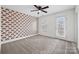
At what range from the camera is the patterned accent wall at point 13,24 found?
281cm

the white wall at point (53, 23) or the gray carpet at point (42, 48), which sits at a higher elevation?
the white wall at point (53, 23)

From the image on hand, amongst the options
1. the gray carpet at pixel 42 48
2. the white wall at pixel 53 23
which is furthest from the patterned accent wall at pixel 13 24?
the white wall at pixel 53 23

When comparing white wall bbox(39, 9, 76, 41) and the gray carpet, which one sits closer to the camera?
the gray carpet

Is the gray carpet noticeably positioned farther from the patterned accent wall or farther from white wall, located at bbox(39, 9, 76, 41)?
the patterned accent wall

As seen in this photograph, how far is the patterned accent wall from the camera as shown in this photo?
281 cm

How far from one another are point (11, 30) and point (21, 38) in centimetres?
65

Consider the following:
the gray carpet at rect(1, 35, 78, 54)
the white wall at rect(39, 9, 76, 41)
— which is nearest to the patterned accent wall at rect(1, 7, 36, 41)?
the gray carpet at rect(1, 35, 78, 54)

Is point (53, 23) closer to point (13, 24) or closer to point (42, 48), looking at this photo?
point (42, 48)

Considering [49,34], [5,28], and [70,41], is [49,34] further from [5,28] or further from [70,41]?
[5,28]

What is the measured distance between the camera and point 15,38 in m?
3.14

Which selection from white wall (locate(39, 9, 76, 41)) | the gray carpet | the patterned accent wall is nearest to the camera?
the gray carpet

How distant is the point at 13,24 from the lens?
313cm

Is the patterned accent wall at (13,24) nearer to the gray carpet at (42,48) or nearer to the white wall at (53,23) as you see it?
the gray carpet at (42,48)

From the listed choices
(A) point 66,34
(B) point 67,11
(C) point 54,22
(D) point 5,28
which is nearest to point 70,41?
(A) point 66,34
